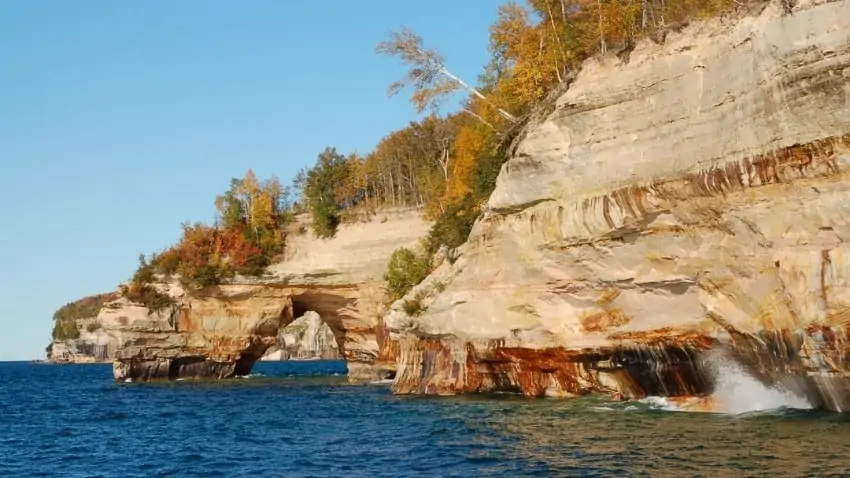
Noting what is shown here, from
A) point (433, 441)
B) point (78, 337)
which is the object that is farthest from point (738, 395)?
point (78, 337)

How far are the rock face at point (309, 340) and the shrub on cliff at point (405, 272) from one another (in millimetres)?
90350

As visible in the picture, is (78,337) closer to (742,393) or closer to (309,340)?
(309,340)

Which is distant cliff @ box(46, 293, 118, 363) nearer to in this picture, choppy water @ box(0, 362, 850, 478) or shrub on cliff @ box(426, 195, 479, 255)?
shrub on cliff @ box(426, 195, 479, 255)

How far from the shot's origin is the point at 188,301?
52.9 metres

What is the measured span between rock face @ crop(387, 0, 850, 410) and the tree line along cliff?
2.05 meters

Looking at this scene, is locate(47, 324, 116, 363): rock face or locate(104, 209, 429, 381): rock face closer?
locate(104, 209, 429, 381): rock face

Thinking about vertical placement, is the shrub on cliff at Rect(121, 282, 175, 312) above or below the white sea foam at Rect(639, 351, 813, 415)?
above

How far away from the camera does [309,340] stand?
132625 mm

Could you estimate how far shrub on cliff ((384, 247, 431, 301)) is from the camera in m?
39.5

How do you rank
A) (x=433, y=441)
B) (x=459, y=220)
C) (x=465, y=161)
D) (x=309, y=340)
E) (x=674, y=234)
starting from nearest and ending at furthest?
(x=433, y=441) → (x=674, y=234) → (x=459, y=220) → (x=465, y=161) → (x=309, y=340)

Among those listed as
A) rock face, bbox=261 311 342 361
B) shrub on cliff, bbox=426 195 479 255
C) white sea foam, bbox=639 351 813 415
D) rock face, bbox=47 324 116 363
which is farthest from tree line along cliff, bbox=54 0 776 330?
rock face, bbox=47 324 116 363

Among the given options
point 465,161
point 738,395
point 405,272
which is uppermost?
point 465,161

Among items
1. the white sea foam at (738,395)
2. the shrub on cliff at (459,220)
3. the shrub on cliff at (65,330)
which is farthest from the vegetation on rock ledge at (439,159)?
the shrub on cliff at (65,330)

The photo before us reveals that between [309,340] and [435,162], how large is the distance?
8211 centimetres
